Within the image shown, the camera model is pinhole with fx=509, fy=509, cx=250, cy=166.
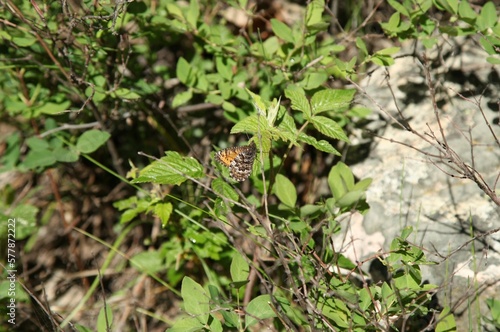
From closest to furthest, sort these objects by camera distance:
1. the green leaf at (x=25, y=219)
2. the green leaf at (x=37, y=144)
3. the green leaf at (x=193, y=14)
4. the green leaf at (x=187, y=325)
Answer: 1. the green leaf at (x=187, y=325)
2. the green leaf at (x=193, y=14)
3. the green leaf at (x=37, y=144)
4. the green leaf at (x=25, y=219)

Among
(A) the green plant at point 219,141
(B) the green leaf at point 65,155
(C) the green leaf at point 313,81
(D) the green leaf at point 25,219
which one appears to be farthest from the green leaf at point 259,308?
(D) the green leaf at point 25,219

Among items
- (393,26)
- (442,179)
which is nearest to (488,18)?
(393,26)

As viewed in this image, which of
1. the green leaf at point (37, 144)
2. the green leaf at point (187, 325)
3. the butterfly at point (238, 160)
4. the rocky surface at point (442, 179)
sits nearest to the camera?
the green leaf at point (187, 325)

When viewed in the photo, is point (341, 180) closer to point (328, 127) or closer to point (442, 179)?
point (328, 127)

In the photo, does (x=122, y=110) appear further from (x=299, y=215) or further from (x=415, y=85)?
(x=415, y=85)

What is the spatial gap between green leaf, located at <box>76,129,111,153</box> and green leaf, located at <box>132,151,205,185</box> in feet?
2.39

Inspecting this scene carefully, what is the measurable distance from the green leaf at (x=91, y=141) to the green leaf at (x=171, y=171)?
0.73 meters

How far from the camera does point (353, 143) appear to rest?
289 centimetres

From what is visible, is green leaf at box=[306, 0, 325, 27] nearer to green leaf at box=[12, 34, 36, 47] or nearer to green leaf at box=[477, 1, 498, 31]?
green leaf at box=[477, 1, 498, 31]

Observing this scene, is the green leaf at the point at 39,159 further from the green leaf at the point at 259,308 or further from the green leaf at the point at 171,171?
the green leaf at the point at 259,308

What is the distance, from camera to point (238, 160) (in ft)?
6.59

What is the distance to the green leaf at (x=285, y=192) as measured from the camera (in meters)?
1.96

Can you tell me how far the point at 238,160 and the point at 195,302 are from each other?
0.56m

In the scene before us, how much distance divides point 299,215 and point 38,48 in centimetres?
165
